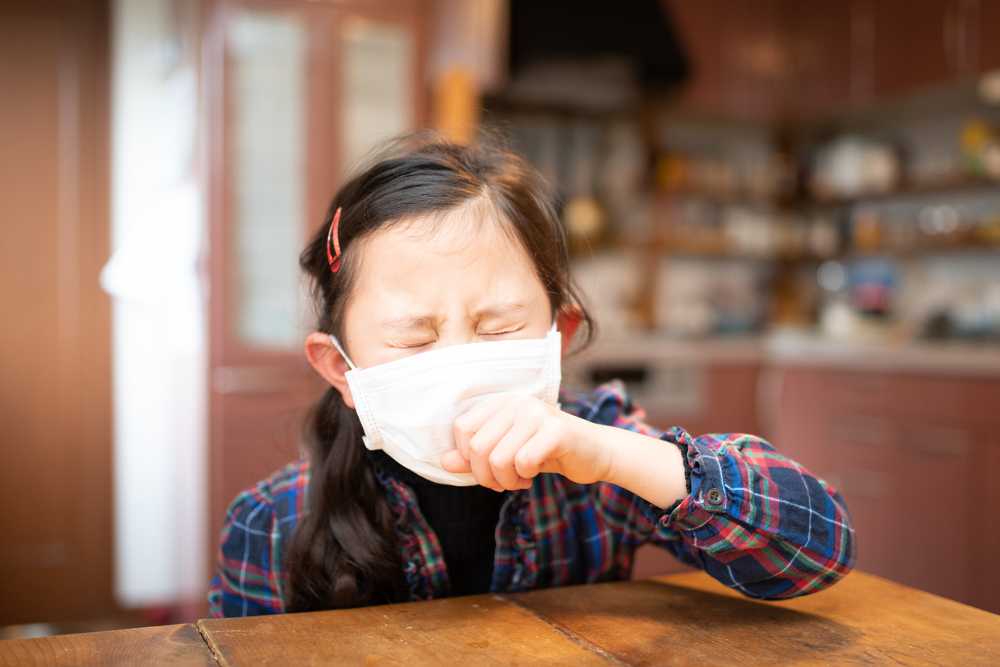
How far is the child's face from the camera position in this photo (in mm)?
743

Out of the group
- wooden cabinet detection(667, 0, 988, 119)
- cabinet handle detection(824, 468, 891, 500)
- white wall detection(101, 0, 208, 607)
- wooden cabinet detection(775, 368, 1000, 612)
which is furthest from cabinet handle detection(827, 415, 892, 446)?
white wall detection(101, 0, 208, 607)

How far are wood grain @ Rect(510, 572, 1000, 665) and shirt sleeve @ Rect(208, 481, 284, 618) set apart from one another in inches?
12.4

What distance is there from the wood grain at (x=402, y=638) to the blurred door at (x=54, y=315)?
2.71 metres

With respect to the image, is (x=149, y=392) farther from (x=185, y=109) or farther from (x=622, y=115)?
(x=622, y=115)

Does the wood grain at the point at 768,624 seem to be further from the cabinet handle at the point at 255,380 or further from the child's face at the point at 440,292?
the cabinet handle at the point at 255,380


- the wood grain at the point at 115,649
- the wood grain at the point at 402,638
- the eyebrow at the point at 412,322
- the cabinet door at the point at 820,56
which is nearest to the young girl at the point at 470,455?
the eyebrow at the point at 412,322

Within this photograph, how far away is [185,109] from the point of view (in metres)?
2.54

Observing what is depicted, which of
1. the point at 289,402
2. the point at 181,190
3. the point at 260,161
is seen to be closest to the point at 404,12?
the point at 260,161

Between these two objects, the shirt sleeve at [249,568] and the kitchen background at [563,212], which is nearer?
the shirt sleeve at [249,568]

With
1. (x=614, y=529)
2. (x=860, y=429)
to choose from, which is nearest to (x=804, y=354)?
(x=860, y=429)

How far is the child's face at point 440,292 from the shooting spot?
29.3 inches

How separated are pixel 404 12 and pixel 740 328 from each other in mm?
2204

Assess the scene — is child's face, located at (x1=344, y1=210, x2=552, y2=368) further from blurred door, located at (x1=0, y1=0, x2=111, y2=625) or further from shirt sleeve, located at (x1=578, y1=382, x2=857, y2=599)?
blurred door, located at (x1=0, y1=0, x2=111, y2=625)

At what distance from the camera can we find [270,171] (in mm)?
2438
